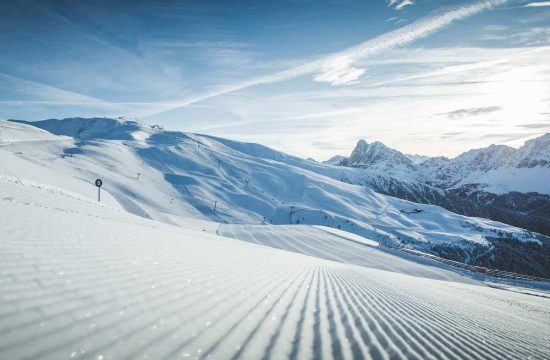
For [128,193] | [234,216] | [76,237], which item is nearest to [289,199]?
[234,216]

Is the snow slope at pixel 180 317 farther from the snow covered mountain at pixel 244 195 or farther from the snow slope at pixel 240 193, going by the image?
the snow covered mountain at pixel 244 195

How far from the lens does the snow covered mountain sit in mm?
93062

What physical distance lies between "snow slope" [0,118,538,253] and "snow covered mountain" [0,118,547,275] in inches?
14.3

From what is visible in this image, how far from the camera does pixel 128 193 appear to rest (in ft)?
274

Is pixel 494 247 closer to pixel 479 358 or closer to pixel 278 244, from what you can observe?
pixel 278 244

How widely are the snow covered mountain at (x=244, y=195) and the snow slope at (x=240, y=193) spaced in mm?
363

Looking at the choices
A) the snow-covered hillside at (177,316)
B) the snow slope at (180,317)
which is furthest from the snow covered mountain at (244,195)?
the snow slope at (180,317)

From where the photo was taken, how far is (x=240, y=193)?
13462cm

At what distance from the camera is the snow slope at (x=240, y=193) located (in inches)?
3639

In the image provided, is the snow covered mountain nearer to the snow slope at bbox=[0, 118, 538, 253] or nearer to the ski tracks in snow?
the snow slope at bbox=[0, 118, 538, 253]

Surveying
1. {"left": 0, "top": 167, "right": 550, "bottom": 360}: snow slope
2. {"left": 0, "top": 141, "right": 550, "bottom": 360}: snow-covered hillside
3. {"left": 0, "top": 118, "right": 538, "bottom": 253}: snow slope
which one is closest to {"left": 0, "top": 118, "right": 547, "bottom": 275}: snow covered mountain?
{"left": 0, "top": 118, "right": 538, "bottom": 253}: snow slope

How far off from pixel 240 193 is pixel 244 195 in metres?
2.90

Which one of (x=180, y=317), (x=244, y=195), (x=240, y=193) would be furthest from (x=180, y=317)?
(x=240, y=193)

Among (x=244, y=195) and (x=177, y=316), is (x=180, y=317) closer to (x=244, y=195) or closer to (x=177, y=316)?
(x=177, y=316)
